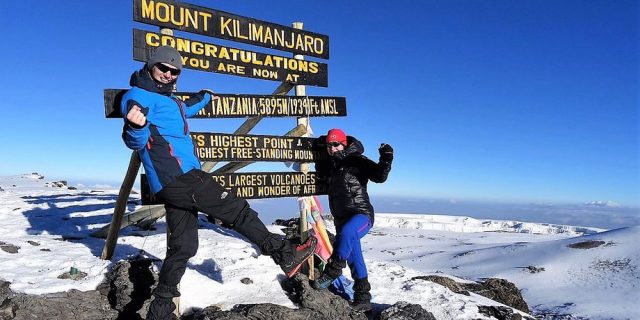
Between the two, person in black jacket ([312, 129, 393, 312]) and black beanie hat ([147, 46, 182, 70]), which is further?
person in black jacket ([312, 129, 393, 312])

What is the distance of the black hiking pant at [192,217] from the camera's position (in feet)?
13.9

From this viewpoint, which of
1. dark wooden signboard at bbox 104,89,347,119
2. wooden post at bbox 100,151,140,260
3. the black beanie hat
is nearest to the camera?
the black beanie hat

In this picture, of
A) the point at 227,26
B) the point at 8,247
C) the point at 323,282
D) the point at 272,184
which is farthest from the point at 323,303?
the point at 8,247

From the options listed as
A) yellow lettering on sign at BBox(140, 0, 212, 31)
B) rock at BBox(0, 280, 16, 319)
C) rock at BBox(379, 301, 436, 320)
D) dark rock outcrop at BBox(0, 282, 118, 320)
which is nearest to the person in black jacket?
rock at BBox(379, 301, 436, 320)

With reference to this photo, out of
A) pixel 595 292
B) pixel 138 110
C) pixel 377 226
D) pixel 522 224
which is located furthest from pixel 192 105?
pixel 522 224

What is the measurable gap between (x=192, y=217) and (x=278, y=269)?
2.47 metres

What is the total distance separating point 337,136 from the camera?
20.1 ft

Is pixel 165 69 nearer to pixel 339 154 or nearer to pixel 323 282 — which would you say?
pixel 339 154

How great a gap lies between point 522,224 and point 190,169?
98.8 ft

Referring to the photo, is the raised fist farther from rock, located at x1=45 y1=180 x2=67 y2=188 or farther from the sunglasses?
rock, located at x1=45 y1=180 x2=67 y2=188

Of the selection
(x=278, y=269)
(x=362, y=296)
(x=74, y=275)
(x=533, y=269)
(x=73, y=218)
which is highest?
(x=73, y=218)

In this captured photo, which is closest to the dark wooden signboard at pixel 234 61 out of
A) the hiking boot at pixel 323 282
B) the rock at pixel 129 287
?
the rock at pixel 129 287

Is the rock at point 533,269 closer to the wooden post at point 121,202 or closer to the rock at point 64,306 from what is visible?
the wooden post at point 121,202

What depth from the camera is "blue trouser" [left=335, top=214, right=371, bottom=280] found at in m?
5.66
